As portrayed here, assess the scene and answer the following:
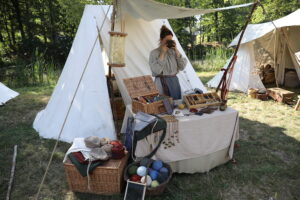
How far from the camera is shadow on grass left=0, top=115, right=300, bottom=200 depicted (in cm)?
204

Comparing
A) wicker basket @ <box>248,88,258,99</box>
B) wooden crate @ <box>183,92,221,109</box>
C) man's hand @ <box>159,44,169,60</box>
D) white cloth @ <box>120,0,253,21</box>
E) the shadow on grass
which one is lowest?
the shadow on grass

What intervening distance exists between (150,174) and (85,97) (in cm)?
141

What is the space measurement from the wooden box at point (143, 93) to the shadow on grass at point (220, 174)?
0.74 m

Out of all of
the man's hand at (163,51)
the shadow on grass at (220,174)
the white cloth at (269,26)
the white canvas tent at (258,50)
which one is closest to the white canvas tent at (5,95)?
the shadow on grass at (220,174)

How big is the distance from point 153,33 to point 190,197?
248cm

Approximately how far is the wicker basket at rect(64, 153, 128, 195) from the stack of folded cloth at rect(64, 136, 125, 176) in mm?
52

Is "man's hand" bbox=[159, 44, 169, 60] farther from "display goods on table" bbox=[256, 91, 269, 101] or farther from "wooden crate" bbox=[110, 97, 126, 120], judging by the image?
"display goods on table" bbox=[256, 91, 269, 101]

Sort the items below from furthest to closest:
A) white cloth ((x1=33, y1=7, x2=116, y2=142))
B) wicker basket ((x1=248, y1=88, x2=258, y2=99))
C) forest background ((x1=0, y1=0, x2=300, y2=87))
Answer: forest background ((x1=0, y1=0, x2=300, y2=87)), wicker basket ((x1=248, y1=88, x2=258, y2=99)), white cloth ((x1=33, y1=7, x2=116, y2=142))

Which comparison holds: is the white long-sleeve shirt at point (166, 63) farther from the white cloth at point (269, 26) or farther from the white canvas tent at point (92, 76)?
the white cloth at point (269, 26)

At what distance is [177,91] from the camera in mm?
2654

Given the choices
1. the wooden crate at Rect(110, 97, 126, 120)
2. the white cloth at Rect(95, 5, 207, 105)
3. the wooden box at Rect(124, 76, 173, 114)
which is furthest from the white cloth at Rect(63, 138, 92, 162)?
the wooden crate at Rect(110, 97, 126, 120)

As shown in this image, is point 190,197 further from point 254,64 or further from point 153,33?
point 254,64

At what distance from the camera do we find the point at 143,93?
2.40 meters

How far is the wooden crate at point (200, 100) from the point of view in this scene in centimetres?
229
